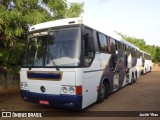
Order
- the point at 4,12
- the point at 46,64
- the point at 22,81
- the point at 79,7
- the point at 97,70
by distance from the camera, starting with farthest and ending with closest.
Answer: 1. the point at 79,7
2. the point at 4,12
3. the point at 97,70
4. the point at 22,81
5. the point at 46,64

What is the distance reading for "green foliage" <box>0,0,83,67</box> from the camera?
9.09 metres

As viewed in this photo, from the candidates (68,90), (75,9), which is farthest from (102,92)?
(75,9)

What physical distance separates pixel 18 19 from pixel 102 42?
398cm

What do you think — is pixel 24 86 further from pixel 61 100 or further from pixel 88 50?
pixel 88 50

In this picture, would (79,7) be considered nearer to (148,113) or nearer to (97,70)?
(97,70)

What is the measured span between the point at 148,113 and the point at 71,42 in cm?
356

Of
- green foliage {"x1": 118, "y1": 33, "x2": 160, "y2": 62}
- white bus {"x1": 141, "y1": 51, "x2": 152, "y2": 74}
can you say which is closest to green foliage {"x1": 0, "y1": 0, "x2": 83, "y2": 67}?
white bus {"x1": 141, "y1": 51, "x2": 152, "y2": 74}

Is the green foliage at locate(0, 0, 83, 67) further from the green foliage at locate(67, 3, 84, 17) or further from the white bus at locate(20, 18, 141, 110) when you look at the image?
the white bus at locate(20, 18, 141, 110)

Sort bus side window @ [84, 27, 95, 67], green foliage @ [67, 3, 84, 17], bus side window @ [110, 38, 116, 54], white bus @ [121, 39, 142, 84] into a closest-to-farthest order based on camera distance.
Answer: bus side window @ [84, 27, 95, 67] → bus side window @ [110, 38, 116, 54] → white bus @ [121, 39, 142, 84] → green foliage @ [67, 3, 84, 17]

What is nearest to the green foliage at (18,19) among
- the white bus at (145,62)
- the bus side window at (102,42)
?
the bus side window at (102,42)

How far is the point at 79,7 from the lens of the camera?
14.4 m

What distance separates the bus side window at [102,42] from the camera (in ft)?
27.0

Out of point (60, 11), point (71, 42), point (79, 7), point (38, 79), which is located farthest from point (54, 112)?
point (79, 7)

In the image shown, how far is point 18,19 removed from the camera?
363 inches
